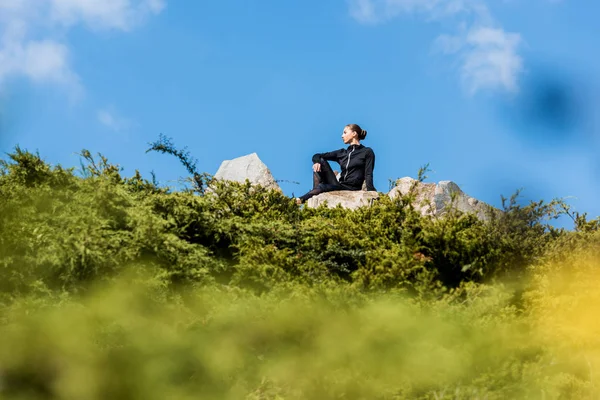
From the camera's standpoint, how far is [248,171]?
54.6 ft

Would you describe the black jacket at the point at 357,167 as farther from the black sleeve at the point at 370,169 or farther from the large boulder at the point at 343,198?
the large boulder at the point at 343,198

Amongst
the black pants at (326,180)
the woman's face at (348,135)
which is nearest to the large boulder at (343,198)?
the black pants at (326,180)

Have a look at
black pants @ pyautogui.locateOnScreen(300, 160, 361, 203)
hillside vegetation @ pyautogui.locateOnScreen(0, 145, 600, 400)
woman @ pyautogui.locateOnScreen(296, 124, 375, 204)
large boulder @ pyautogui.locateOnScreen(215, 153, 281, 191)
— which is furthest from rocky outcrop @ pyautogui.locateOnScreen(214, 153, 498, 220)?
hillside vegetation @ pyautogui.locateOnScreen(0, 145, 600, 400)

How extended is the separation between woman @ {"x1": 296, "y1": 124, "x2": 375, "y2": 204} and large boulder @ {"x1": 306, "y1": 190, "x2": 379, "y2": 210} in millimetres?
302

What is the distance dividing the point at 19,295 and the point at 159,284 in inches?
61.3

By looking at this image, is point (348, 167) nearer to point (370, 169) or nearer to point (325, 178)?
point (370, 169)

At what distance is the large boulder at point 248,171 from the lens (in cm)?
1642

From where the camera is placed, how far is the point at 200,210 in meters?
11.4

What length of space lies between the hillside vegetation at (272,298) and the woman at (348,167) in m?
3.52

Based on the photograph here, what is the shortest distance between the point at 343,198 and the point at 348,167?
123 cm

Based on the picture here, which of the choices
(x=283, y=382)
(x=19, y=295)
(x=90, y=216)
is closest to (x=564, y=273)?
(x=283, y=382)

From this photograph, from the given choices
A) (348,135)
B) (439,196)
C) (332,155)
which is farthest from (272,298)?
(348,135)

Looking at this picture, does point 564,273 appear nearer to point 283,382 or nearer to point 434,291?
point 434,291

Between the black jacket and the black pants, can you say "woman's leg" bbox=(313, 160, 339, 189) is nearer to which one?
the black pants
